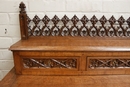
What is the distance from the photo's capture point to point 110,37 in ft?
2.86

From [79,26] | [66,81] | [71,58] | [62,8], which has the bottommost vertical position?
[66,81]

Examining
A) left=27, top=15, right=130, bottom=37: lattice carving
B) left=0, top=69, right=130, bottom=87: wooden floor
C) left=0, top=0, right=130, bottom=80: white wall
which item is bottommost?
left=0, top=69, right=130, bottom=87: wooden floor

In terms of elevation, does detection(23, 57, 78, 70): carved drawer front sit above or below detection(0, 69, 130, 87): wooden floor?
above

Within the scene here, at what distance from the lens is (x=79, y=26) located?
0.91 metres

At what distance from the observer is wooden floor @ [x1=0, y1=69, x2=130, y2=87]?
24.9 inches

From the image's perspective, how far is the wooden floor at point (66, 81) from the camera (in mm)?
631

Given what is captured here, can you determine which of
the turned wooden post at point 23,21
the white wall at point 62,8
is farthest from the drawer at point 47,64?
the white wall at point 62,8

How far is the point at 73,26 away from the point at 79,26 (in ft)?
0.18

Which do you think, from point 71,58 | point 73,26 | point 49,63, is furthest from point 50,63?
point 73,26

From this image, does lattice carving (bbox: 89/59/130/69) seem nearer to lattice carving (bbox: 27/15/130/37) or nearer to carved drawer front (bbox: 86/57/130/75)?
carved drawer front (bbox: 86/57/130/75)

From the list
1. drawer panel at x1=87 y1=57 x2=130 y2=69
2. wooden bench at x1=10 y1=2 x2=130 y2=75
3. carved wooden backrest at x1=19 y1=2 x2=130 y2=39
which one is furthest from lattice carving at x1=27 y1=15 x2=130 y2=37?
drawer panel at x1=87 y1=57 x2=130 y2=69

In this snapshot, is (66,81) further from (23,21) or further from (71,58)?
(23,21)

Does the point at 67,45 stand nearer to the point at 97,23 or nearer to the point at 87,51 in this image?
the point at 87,51

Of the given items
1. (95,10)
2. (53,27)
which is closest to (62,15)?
(53,27)
